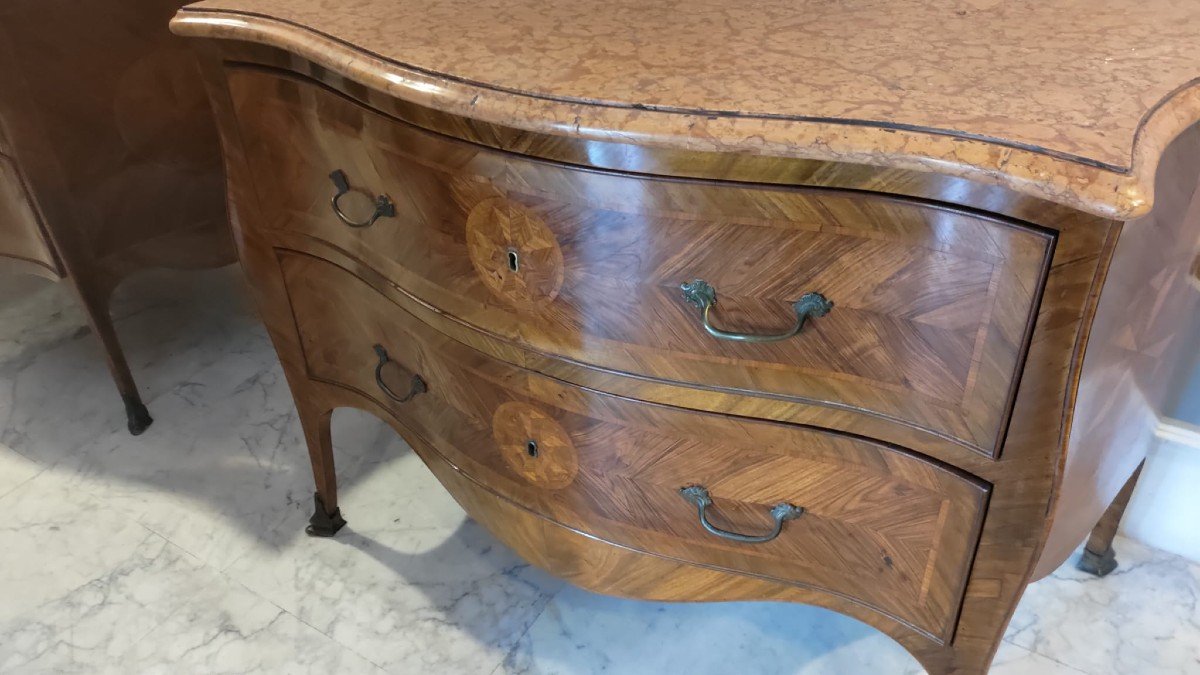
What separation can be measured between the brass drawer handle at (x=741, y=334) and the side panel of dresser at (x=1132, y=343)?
0.62 feet

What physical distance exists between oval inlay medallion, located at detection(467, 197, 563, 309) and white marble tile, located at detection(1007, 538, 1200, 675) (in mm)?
885

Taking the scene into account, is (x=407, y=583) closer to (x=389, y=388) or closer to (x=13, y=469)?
(x=389, y=388)

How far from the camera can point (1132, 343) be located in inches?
29.5

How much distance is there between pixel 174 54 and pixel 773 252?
118 centimetres

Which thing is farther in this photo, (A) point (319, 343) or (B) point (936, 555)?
(A) point (319, 343)

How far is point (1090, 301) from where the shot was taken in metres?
0.58

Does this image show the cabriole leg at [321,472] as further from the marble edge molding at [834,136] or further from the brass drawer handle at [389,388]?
the marble edge molding at [834,136]

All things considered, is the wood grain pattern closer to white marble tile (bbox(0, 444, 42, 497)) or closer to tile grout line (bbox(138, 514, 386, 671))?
white marble tile (bbox(0, 444, 42, 497))

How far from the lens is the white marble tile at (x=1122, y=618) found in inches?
45.9

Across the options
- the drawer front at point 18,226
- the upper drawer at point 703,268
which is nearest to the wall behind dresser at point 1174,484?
the upper drawer at point 703,268

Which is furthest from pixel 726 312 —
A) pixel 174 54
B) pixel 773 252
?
pixel 174 54

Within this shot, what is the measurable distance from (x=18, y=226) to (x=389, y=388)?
84cm

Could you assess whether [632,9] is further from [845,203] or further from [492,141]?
[845,203]

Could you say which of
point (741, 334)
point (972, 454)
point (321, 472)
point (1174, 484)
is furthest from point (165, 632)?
point (1174, 484)
